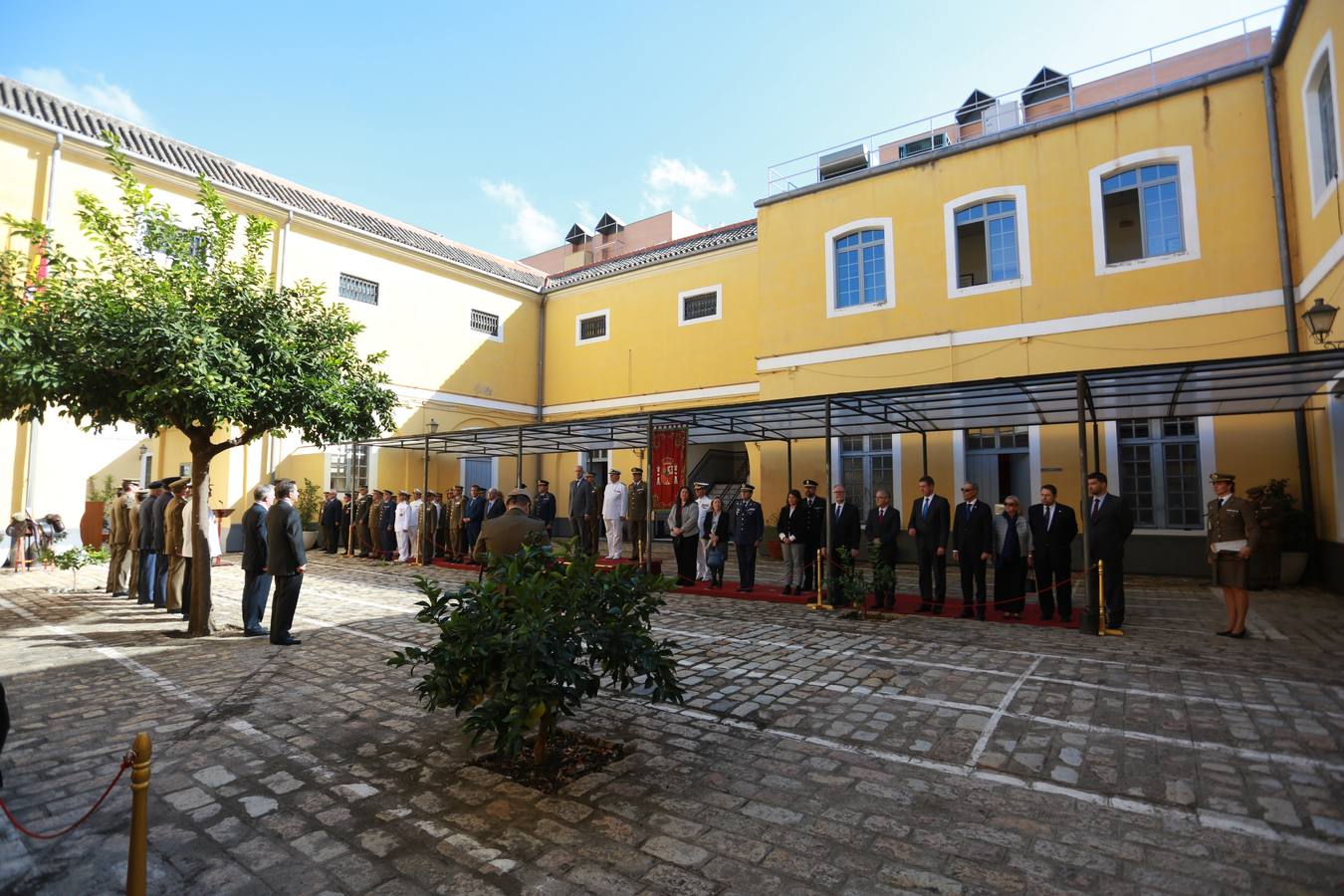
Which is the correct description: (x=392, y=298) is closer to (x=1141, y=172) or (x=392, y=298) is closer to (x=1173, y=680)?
(x=1141, y=172)

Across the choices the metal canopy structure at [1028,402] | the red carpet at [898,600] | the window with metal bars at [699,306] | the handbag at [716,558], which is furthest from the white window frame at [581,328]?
the red carpet at [898,600]

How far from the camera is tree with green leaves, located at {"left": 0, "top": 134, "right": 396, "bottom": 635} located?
21.1ft

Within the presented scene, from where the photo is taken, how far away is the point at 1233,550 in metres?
7.05

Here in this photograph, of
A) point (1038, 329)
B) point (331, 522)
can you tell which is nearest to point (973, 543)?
point (1038, 329)

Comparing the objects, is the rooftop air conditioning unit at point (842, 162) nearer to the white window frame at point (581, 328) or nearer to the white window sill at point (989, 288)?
the white window sill at point (989, 288)

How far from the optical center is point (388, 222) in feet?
72.8

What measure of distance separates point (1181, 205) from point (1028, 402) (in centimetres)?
521

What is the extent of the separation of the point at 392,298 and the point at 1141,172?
18.6m

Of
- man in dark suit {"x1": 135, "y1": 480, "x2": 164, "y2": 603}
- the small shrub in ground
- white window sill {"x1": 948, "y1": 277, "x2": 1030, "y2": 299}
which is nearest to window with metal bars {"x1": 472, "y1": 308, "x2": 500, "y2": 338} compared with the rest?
man in dark suit {"x1": 135, "y1": 480, "x2": 164, "y2": 603}

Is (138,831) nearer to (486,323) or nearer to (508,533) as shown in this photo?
(508,533)

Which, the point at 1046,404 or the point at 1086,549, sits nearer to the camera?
the point at 1086,549

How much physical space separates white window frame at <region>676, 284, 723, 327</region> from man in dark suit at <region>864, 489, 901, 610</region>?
1089 cm

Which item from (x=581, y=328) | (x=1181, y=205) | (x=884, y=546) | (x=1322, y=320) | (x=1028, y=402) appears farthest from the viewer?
(x=581, y=328)

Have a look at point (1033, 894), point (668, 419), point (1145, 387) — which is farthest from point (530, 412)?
point (1033, 894)
